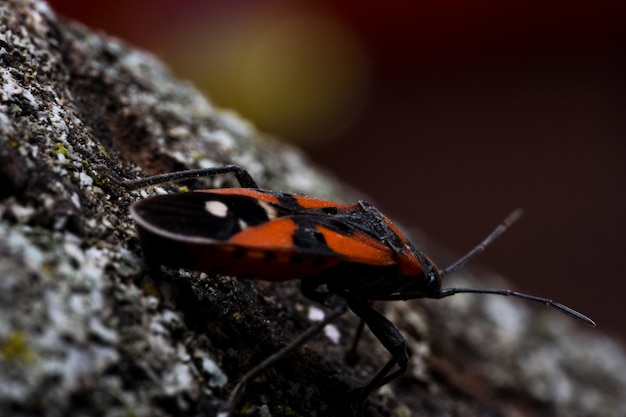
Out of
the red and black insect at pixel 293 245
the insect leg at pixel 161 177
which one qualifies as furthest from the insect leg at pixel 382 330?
the insect leg at pixel 161 177

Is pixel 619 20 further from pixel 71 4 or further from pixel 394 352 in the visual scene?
pixel 394 352

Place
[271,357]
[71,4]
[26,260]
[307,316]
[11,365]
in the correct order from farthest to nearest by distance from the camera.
→ 1. [71,4]
2. [307,316]
3. [271,357]
4. [26,260]
5. [11,365]

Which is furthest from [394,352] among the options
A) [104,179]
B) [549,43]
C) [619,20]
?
[619,20]

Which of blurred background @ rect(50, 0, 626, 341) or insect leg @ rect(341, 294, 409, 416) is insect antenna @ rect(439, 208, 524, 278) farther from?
blurred background @ rect(50, 0, 626, 341)

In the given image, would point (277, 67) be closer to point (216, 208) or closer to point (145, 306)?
point (216, 208)

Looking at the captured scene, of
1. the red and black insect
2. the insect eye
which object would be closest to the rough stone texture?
the red and black insect

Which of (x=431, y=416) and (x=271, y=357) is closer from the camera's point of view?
(x=271, y=357)
